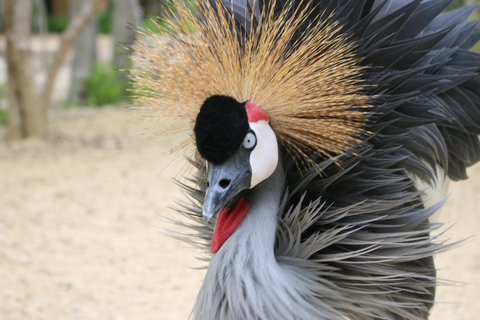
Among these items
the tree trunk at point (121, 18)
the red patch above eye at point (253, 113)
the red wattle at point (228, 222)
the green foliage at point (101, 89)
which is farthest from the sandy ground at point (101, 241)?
the tree trunk at point (121, 18)

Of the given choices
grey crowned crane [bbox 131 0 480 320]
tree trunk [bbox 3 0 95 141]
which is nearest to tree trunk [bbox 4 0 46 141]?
tree trunk [bbox 3 0 95 141]

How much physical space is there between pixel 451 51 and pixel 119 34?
19.9ft

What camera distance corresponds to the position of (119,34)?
7.06 meters

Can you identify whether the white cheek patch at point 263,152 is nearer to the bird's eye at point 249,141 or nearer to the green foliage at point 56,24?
the bird's eye at point 249,141

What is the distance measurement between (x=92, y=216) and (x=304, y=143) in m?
2.40

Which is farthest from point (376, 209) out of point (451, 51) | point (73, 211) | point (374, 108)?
point (73, 211)

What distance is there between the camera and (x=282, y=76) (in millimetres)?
1221

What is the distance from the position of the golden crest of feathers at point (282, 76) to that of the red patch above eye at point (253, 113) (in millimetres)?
47

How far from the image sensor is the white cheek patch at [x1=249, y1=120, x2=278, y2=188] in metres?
1.16

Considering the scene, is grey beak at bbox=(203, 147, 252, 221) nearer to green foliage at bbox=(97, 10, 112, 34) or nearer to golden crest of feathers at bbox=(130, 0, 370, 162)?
golden crest of feathers at bbox=(130, 0, 370, 162)

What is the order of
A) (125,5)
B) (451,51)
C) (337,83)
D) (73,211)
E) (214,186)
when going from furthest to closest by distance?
(125,5) < (73,211) < (451,51) < (337,83) < (214,186)

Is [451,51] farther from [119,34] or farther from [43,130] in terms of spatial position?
[119,34]

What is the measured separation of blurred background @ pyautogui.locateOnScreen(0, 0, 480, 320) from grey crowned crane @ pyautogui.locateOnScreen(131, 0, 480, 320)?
138mm

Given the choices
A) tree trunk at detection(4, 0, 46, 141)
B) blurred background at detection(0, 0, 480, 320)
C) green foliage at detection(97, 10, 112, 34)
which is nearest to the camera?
blurred background at detection(0, 0, 480, 320)
